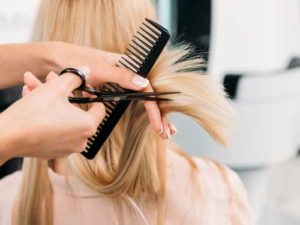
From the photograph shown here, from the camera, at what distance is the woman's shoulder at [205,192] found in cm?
111

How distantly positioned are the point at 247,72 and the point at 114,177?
131 centimetres

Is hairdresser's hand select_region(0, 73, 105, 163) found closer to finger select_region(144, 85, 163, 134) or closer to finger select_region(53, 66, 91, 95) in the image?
finger select_region(53, 66, 91, 95)

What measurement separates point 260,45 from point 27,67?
1.42 metres

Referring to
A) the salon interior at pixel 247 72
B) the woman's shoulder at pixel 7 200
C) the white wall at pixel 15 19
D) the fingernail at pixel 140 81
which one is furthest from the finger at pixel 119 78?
the white wall at pixel 15 19

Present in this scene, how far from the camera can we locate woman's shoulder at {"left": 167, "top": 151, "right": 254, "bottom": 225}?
1.11 meters

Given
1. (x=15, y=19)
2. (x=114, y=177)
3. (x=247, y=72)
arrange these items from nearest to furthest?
1. (x=114, y=177)
2. (x=15, y=19)
3. (x=247, y=72)

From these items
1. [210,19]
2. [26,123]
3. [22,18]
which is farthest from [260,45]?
[26,123]

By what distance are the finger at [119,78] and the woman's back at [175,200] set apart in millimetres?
240

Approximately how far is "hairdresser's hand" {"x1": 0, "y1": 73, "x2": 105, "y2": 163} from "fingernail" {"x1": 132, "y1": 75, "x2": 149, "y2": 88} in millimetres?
124

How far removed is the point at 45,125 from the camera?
75 centimetres

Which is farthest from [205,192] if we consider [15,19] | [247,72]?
[247,72]

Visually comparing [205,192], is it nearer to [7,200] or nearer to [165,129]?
[165,129]

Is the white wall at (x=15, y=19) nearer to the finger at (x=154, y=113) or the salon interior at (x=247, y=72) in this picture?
the salon interior at (x=247, y=72)

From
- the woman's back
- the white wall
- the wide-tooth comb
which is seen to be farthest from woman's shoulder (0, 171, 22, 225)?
the white wall
